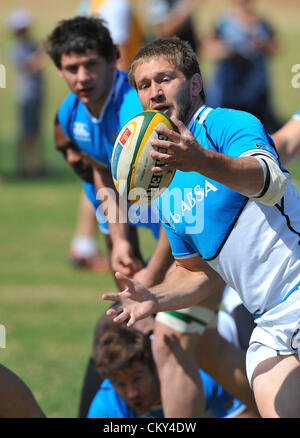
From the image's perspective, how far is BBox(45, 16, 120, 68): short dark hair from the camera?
16.8 ft

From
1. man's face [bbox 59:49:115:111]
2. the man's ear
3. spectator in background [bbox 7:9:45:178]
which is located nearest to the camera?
the man's ear

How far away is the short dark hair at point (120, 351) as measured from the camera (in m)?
4.79

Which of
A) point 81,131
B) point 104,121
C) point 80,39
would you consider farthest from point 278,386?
point 80,39

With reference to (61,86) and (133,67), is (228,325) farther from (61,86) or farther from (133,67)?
(61,86)

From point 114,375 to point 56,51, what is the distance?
6.72ft

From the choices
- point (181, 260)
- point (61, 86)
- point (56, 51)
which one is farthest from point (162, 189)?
point (61, 86)

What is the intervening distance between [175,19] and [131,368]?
673 cm

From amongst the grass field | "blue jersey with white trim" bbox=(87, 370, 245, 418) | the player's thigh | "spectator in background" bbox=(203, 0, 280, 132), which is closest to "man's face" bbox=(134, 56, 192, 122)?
the player's thigh

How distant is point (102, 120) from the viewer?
5207mm

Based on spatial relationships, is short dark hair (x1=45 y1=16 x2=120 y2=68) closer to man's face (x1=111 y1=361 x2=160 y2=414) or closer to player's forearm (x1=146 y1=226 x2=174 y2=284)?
player's forearm (x1=146 y1=226 x2=174 y2=284)

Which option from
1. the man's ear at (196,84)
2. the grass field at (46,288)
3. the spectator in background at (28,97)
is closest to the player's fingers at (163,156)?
the man's ear at (196,84)

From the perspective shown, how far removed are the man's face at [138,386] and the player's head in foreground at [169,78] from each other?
179 cm

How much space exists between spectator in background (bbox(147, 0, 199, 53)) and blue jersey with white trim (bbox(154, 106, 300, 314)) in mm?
6547

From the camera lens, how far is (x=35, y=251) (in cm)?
1010
